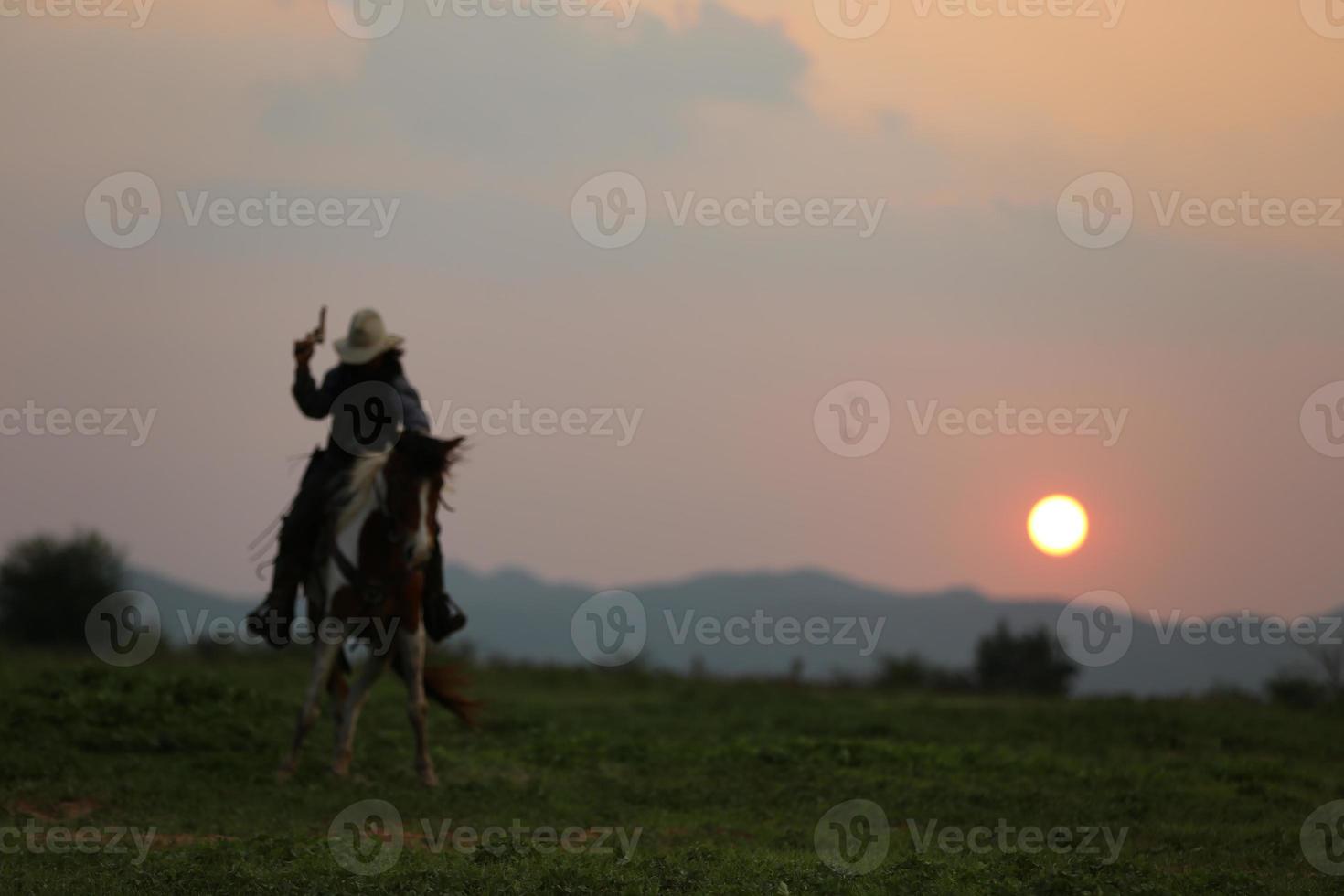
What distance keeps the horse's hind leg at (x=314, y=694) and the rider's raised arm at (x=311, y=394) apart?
2030 mm

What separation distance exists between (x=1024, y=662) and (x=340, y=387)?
922 inches

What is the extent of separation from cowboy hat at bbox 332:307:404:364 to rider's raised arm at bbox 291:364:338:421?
12.5 inches

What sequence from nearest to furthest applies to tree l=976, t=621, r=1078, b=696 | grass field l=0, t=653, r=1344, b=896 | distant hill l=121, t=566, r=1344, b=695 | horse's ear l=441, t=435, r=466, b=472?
grass field l=0, t=653, r=1344, b=896 < horse's ear l=441, t=435, r=466, b=472 < tree l=976, t=621, r=1078, b=696 < distant hill l=121, t=566, r=1344, b=695

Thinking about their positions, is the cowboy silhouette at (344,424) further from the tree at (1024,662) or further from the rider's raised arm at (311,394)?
the tree at (1024,662)

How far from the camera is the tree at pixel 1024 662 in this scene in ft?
Answer: 112

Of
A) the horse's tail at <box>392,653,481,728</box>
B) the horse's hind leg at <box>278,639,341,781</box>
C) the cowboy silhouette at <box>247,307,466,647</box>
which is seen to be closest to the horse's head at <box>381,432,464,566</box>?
the cowboy silhouette at <box>247,307,466,647</box>

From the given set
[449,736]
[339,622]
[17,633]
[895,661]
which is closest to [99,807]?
[339,622]

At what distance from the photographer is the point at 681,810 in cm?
1415

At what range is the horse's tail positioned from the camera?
50.4 ft

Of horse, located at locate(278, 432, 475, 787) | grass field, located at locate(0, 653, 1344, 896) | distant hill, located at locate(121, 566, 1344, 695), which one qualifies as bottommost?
grass field, located at locate(0, 653, 1344, 896)

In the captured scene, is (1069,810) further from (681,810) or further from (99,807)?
(99,807)

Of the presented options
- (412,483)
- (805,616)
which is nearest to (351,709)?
(412,483)

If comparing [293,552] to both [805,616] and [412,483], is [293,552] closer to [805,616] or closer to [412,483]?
[412,483]

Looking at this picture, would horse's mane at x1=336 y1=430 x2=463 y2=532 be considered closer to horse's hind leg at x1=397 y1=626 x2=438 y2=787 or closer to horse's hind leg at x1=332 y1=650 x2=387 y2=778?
horse's hind leg at x1=397 y1=626 x2=438 y2=787
